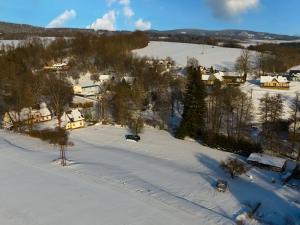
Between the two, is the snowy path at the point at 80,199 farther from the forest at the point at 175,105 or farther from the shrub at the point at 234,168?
the forest at the point at 175,105

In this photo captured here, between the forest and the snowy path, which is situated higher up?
the forest

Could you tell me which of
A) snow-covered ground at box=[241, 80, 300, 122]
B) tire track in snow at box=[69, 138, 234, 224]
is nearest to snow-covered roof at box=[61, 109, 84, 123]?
tire track in snow at box=[69, 138, 234, 224]

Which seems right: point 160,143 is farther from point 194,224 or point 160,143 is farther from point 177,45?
point 177,45

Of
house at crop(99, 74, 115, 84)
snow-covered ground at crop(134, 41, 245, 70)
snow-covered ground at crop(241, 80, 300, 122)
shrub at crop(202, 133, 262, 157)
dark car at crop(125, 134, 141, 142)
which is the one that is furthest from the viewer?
snow-covered ground at crop(134, 41, 245, 70)

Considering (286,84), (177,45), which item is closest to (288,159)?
(286,84)

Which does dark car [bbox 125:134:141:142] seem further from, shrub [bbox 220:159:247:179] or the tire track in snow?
shrub [bbox 220:159:247:179]
